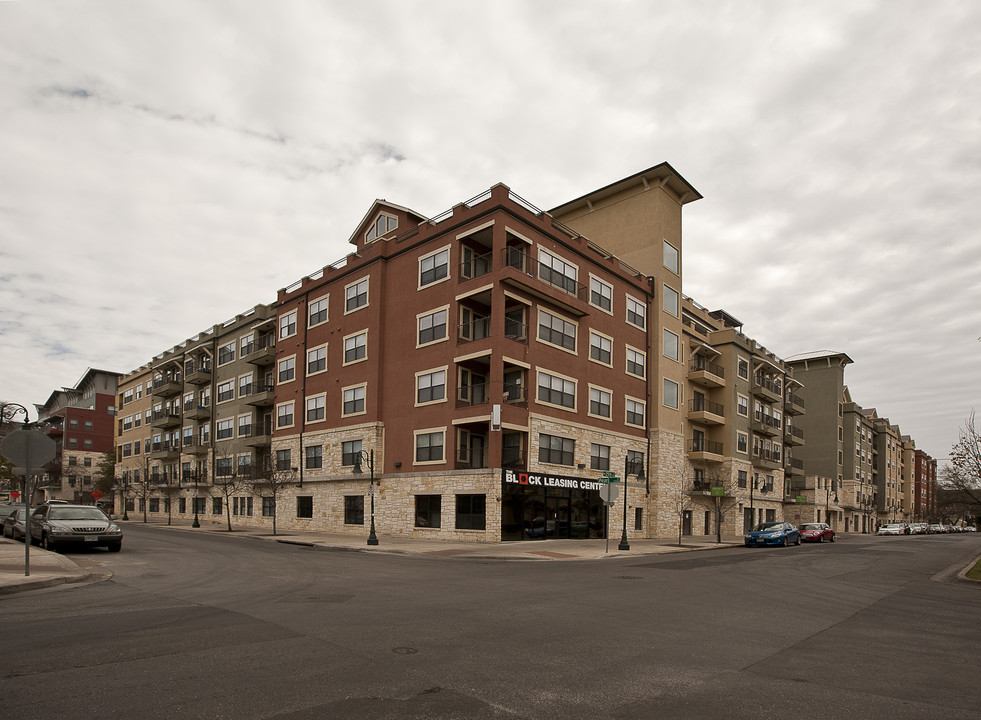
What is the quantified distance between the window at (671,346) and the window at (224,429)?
3361 centimetres

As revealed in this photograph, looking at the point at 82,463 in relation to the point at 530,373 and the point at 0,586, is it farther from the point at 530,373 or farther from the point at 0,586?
the point at 0,586

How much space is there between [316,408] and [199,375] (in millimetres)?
20300

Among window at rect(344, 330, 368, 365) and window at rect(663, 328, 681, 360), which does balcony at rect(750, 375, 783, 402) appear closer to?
window at rect(663, 328, 681, 360)

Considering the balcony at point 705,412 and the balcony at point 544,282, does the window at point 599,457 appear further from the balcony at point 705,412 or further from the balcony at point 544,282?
the balcony at point 705,412

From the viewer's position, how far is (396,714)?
5551 millimetres

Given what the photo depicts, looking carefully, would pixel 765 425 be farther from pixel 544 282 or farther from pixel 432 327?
pixel 432 327

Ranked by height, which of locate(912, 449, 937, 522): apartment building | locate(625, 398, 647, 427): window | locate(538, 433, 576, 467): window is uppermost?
locate(625, 398, 647, 427): window

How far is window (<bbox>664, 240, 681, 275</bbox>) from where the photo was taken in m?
45.2

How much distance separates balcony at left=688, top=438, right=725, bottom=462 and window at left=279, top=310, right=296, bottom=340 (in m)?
29.9

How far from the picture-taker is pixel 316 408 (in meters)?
43.3

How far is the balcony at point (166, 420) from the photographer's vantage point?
6267cm

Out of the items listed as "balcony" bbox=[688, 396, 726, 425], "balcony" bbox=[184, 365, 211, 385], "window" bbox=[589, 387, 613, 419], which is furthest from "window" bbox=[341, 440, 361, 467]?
"balcony" bbox=[688, 396, 726, 425]

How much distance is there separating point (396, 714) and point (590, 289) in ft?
114

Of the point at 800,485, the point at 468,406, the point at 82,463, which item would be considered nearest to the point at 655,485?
the point at 468,406
